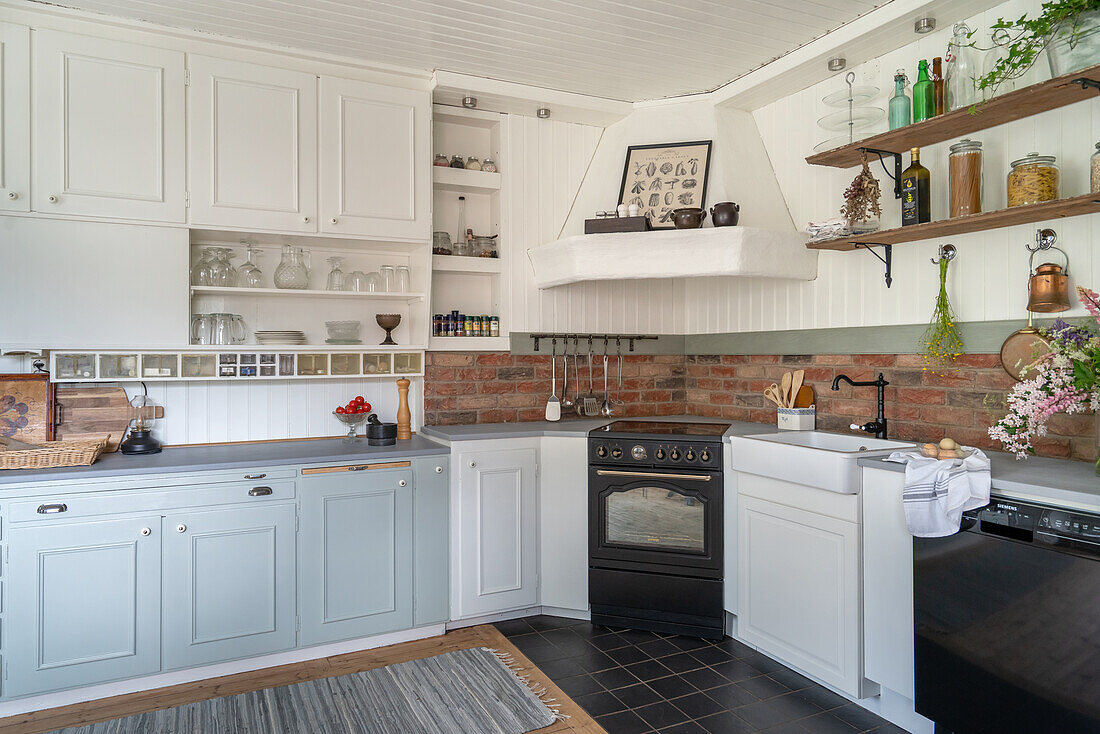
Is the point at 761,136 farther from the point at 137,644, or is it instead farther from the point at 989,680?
the point at 137,644

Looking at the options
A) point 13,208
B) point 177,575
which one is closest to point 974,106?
point 177,575

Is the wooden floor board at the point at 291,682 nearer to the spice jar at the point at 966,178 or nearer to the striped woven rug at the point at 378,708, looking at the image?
the striped woven rug at the point at 378,708

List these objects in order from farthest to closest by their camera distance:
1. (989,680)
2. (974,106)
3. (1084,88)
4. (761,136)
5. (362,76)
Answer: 1. (761,136)
2. (362,76)
3. (974,106)
4. (1084,88)
5. (989,680)

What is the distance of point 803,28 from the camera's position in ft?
9.84

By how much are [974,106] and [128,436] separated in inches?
144

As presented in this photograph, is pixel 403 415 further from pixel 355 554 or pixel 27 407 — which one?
pixel 27 407

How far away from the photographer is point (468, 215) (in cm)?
394

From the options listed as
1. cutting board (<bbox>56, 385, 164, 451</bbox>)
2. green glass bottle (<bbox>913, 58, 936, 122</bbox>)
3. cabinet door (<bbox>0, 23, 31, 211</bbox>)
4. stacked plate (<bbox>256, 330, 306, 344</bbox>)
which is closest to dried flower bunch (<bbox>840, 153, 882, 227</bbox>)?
green glass bottle (<bbox>913, 58, 936, 122</bbox>)

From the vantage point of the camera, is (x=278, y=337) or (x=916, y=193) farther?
(x=278, y=337)

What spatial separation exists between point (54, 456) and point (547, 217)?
2585 mm

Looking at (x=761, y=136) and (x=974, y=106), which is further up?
(x=761, y=136)

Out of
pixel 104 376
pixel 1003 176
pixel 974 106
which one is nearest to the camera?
pixel 974 106

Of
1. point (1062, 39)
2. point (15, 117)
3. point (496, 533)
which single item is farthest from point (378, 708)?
point (1062, 39)

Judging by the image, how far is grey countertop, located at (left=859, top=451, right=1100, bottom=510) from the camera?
6.17 feet
